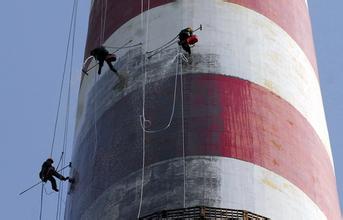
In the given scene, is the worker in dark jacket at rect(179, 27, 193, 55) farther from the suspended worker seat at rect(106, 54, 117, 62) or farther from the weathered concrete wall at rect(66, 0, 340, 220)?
the suspended worker seat at rect(106, 54, 117, 62)

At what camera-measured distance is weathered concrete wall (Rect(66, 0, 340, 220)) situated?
2508 cm

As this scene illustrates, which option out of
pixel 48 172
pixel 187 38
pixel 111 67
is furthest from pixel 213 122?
pixel 48 172

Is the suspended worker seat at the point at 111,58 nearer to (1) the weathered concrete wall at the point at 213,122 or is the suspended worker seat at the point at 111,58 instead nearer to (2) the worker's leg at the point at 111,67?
(2) the worker's leg at the point at 111,67

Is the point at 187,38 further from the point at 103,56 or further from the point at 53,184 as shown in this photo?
the point at 53,184

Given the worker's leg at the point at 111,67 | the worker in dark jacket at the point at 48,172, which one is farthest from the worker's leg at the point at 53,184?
the worker's leg at the point at 111,67

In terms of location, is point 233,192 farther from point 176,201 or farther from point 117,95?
point 117,95

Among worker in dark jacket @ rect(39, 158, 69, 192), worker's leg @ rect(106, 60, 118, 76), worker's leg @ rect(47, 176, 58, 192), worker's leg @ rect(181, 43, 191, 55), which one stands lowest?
worker's leg @ rect(47, 176, 58, 192)

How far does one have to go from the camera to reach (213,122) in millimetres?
25781

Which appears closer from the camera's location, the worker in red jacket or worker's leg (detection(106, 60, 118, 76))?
the worker in red jacket

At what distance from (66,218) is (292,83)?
712 centimetres

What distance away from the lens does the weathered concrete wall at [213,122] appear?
82.3ft

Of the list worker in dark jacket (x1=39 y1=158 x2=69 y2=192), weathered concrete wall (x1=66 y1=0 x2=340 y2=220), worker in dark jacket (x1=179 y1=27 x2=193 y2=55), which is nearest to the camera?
weathered concrete wall (x1=66 y1=0 x2=340 y2=220)

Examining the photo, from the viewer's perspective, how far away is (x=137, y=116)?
26594 millimetres

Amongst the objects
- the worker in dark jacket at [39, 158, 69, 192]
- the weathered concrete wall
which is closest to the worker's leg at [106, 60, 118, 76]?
the weathered concrete wall
